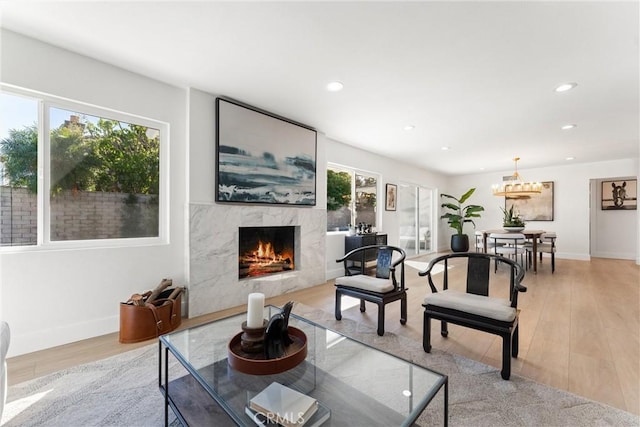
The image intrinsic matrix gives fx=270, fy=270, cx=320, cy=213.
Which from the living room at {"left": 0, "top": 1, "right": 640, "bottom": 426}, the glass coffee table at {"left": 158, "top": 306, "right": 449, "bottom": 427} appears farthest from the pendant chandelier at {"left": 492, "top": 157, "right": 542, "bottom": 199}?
the glass coffee table at {"left": 158, "top": 306, "right": 449, "bottom": 427}

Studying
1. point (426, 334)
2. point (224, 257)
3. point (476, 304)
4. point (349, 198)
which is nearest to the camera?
point (476, 304)

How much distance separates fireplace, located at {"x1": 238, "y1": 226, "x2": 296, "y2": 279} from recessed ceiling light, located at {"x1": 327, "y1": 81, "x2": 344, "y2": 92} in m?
2.04

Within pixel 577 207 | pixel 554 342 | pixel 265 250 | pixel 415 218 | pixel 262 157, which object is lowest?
pixel 554 342

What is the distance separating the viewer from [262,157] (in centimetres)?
352

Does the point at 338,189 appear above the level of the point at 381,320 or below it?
above

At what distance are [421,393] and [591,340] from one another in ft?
7.77

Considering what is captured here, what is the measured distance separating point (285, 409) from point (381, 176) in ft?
17.7

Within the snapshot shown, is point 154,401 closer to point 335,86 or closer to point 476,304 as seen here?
point 476,304

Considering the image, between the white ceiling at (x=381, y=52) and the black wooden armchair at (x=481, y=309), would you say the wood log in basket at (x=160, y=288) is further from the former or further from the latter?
the black wooden armchair at (x=481, y=309)

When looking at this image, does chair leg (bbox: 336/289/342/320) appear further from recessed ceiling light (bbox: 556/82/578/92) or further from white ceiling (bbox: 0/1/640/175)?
recessed ceiling light (bbox: 556/82/578/92)

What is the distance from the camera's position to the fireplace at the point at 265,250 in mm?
3623

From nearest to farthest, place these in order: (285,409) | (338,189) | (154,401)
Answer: (285,409) → (154,401) → (338,189)

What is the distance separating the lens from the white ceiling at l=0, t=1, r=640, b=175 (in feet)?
5.89

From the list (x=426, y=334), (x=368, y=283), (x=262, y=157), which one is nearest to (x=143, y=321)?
(x=368, y=283)
